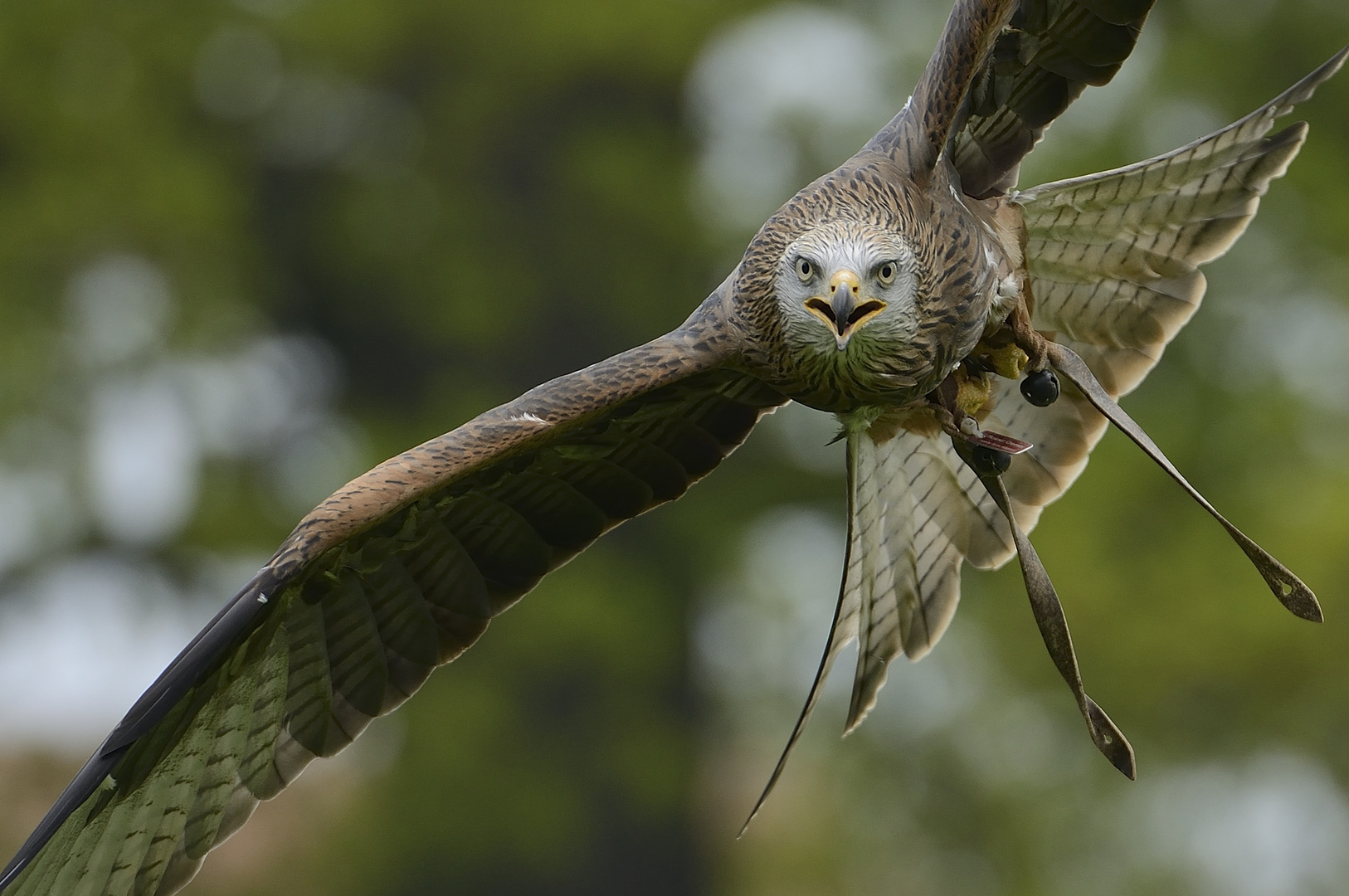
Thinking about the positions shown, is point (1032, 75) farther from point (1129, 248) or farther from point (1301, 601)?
point (1301, 601)

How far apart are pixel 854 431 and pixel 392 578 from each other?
1.41 meters

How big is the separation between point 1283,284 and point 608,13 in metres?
5.38

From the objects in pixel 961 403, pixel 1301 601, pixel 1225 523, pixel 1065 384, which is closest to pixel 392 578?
pixel 961 403

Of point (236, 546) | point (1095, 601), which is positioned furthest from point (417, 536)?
point (236, 546)

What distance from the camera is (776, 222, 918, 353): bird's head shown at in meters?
4.86

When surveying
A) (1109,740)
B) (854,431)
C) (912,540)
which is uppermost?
(854,431)

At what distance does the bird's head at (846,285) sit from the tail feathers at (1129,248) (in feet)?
3.73

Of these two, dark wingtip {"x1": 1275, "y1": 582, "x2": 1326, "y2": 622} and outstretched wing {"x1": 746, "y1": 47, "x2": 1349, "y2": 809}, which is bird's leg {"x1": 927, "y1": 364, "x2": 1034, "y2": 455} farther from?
dark wingtip {"x1": 1275, "y1": 582, "x2": 1326, "y2": 622}

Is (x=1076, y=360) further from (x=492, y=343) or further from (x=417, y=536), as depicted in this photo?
(x=492, y=343)

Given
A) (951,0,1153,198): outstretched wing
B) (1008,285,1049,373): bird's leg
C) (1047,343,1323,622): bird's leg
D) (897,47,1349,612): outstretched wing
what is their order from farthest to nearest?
(897,47,1349,612): outstretched wing, (1008,285,1049,373): bird's leg, (951,0,1153,198): outstretched wing, (1047,343,1323,622): bird's leg

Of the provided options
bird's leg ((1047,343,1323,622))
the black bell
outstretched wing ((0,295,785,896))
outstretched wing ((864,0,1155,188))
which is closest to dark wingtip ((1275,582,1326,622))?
bird's leg ((1047,343,1323,622))

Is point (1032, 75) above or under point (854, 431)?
above

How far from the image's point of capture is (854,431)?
566cm

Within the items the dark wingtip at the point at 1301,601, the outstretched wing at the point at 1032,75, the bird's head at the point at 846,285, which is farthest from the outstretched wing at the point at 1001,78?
the dark wingtip at the point at 1301,601
